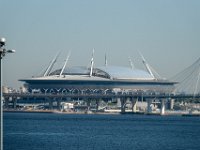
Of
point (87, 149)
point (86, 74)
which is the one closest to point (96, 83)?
point (86, 74)

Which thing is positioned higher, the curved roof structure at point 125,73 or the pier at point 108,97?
the curved roof structure at point 125,73

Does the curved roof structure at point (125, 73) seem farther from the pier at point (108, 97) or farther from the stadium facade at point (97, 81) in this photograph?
the pier at point (108, 97)

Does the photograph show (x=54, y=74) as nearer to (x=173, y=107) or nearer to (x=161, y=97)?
(x=173, y=107)

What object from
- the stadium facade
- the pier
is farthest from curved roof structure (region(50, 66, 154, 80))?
the pier

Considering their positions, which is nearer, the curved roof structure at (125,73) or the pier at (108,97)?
the pier at (108,97)

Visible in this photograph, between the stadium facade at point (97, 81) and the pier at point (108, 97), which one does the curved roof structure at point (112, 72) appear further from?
the pier at point (108, 97)

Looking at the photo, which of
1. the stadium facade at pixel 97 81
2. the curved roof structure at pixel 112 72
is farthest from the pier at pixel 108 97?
the curved roof structure at pixel 112 72

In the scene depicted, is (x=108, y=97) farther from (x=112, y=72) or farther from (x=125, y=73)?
(x=125, y=73)

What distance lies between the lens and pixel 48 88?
5748 inches

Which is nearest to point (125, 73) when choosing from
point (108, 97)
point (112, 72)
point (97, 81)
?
point (112, 72)

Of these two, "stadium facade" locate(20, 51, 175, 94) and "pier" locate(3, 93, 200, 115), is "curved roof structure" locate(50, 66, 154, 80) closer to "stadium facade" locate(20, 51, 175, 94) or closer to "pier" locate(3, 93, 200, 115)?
"stadium facade" locate(20, 51, 175, 94)

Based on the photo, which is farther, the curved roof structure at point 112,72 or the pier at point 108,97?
the curved roof structure at point 112,72

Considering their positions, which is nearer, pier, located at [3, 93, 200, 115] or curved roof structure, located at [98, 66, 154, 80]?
pier, located at [3, 93, 200, 115]

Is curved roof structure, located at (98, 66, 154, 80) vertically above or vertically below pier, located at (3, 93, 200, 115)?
above
